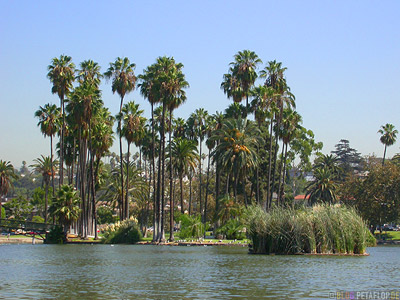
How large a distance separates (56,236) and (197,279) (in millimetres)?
54280

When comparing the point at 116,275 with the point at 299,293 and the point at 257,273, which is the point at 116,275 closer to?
the point at 257,273

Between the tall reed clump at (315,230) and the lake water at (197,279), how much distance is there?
243 centimetres

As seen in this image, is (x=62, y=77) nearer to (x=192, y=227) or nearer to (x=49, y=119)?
(x=49, y=119)

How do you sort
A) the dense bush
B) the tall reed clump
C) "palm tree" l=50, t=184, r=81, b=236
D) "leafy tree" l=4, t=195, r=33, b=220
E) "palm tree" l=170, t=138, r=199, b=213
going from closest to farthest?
the tall reed clump, "palm tree" l=50, t=184, r=81, b=236, the dense bush, "palm tree" l=170, t=138, r=199, b=213, "leafy tree" l=4, t=195, r=33, b=220

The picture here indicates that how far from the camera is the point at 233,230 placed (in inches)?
Answer: 3187

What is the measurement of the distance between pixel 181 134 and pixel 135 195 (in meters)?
19.5

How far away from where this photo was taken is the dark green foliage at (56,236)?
3255 inches

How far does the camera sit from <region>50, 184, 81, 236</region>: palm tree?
267 ft

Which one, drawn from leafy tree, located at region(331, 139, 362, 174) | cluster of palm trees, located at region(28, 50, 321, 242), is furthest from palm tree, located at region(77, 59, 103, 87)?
leafy tree, located at region(331, 139, 362, 174)

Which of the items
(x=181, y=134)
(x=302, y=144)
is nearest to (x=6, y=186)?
(x=181, y=134)

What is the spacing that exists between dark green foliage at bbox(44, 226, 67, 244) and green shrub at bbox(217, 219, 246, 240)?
21022 millimetres

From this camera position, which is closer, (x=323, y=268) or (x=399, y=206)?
(x=323, y=268)

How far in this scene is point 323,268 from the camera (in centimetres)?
3691

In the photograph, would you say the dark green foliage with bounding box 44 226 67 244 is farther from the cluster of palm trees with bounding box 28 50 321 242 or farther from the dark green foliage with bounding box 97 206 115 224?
the dark green foliage with bounding box 97 206 115 224
